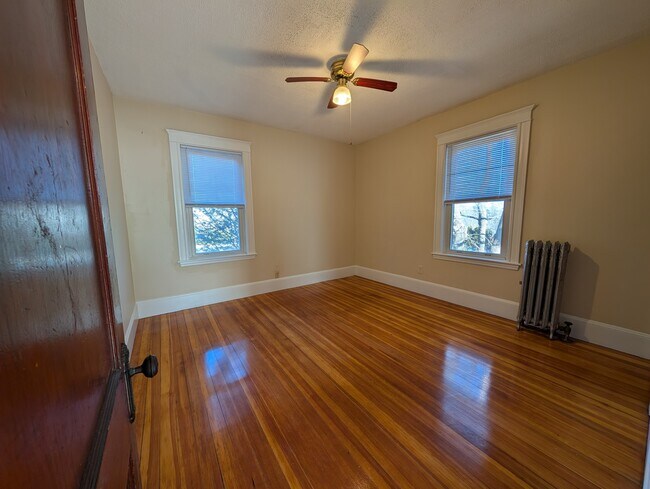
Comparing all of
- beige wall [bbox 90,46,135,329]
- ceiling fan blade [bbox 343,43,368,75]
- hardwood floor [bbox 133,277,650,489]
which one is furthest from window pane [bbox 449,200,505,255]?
beige wall [bbox 90,46,135,329]

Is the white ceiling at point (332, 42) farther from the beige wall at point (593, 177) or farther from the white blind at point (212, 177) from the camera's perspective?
the white blind at point (212, 177)

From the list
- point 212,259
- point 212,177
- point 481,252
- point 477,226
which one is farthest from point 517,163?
point 212,259

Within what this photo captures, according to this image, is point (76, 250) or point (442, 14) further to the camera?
point (442, 14)

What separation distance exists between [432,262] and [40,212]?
151 inches

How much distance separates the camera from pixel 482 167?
3010 millimetres

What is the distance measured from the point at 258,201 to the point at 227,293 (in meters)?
1.45

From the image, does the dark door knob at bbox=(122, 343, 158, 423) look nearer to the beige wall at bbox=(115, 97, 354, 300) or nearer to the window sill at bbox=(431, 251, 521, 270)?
the beige wall at bbox=(115, 97, 354, 300)

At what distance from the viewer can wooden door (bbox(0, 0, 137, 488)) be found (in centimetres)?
25

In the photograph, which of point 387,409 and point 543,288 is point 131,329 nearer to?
point 387,409

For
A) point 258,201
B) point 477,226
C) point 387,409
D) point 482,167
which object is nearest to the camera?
point 387,409

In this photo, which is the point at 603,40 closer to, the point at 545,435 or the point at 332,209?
the point at 545,435

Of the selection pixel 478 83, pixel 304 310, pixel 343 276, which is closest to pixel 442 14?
pixel 478 83

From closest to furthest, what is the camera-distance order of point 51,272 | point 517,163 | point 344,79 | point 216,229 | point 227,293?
1. point 51,272
2. point 344,79
3. point 517,163
4. point 216,229
5. point 227,293

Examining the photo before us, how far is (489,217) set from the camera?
9.89 feet
